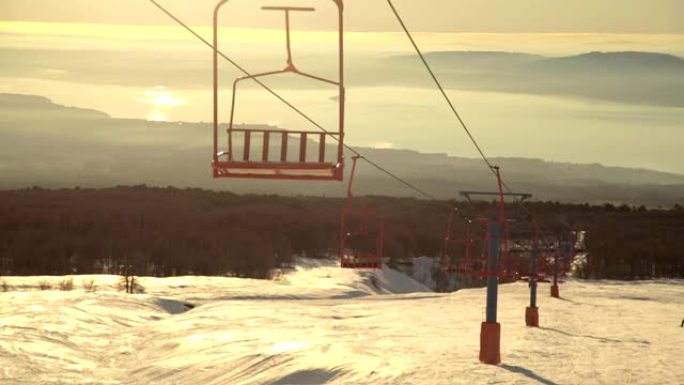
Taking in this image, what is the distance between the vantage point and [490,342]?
3150 centimetres

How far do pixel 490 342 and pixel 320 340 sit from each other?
455 inches

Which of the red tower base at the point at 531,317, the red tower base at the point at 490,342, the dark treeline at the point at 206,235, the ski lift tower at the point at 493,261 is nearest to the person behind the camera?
the ski lift tower at the point at 493,261

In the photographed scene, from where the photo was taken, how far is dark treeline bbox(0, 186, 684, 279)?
391ft

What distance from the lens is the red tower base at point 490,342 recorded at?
30.5 metres

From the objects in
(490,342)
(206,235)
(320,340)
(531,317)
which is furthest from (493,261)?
(206,235)

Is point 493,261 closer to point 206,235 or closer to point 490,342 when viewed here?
point 490,342

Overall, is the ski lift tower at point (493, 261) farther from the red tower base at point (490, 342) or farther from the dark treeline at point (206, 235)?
the dark treeline at point (206, 235)

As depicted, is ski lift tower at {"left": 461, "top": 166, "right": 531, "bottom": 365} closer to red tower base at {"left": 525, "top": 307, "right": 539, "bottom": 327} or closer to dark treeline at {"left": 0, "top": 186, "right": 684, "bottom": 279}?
red tower base at {"left": 525, "top": 307, "right": 539, "bottom": 327}

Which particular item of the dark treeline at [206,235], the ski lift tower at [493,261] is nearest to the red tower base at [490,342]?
the ski lift tower at [493,261]

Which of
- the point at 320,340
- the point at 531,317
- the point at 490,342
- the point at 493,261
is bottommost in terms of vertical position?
the point at 320,340

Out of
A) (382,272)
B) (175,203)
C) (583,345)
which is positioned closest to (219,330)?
(583,345)

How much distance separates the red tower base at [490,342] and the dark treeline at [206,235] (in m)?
67.6

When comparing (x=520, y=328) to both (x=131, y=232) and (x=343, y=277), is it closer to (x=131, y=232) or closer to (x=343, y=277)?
(x=343, y=277)

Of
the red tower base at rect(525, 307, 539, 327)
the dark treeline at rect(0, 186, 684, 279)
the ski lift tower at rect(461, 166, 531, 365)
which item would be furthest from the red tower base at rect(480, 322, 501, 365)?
the dark treeline at rect(0, 186, 684, 279)
